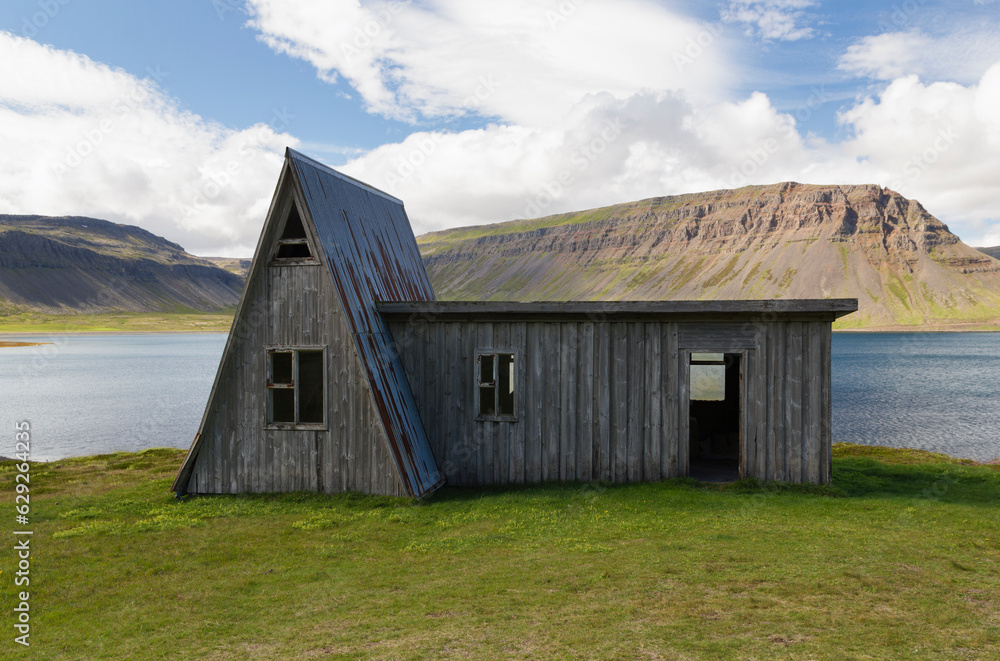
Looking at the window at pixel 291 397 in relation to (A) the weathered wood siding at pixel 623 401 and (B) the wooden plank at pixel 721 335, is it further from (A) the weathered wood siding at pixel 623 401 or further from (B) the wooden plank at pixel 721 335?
(B) the wooden plank at pixel 721 335

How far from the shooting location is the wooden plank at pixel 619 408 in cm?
1395

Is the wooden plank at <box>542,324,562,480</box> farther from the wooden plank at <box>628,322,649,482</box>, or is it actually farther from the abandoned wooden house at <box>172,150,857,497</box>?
the wooden plank at <box>628,322,649,482</box>

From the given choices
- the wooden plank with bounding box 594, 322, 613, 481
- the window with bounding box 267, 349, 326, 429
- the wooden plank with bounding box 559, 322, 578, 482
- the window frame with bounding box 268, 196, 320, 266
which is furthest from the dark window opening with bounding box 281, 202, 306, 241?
the wooden plank with bounding box 594, 322, 613, 481

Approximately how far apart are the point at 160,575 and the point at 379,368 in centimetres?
574

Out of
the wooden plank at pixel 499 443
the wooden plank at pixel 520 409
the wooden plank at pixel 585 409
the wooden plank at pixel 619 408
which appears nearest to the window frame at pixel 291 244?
the wooden plank at pixel 499 443

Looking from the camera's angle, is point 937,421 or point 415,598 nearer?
point 415,598

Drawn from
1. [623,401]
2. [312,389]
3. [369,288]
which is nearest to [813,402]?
[623,401]

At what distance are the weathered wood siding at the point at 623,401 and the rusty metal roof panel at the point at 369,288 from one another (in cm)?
117

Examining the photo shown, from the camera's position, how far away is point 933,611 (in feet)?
23.0

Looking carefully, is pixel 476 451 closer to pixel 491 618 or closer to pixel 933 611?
pixel 491 618

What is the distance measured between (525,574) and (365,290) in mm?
7998

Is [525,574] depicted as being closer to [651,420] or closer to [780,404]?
[651,420]

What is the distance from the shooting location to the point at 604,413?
14.0 m

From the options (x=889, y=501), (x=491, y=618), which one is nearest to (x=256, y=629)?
(x=491, y=618)
